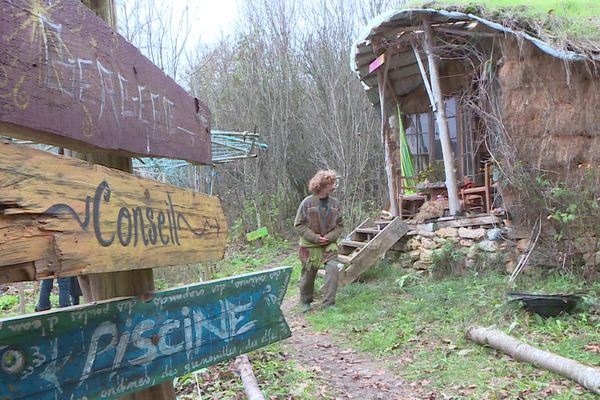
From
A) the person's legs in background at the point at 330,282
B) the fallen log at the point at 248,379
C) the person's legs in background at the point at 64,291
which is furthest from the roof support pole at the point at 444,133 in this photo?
the person's legs in background at the point at 64,291

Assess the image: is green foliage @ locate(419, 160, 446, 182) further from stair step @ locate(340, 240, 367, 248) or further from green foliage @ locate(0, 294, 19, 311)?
green foliage @ locate(0, 294, 19, 311)

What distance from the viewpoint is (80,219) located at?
1.26 m

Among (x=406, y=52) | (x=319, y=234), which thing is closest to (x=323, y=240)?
(x=319, y=234)

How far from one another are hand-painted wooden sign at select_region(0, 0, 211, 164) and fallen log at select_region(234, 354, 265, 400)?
2.53 metres

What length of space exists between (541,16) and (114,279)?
7.41 metres

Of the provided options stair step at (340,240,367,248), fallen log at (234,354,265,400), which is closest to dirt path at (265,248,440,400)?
fallen log at (234,354,265,400)

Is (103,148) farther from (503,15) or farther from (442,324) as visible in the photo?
(503,15)

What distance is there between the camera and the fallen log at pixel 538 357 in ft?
12.1

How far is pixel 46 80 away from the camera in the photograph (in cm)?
122

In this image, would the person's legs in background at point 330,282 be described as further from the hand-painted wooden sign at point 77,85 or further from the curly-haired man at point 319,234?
the hand-painted wooden sign at point 77,85

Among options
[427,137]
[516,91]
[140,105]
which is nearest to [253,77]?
[427,137]

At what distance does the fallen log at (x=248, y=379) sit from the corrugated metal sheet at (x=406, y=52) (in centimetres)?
560

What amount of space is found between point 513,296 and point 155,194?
477 centimetres

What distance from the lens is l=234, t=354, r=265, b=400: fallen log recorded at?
12.3 ft
